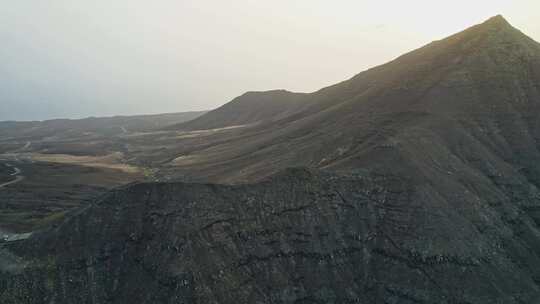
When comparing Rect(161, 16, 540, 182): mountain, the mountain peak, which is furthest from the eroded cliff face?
the mountain peak

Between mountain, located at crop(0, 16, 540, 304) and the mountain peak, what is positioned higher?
the mountain peak

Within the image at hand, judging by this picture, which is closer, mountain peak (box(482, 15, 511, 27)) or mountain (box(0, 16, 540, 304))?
mountain (box(0, 16, 540, 304))

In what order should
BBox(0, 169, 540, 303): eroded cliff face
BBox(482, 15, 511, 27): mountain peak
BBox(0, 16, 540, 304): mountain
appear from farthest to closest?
BBox(482, 15, 511, 27): mountain peak < BBox(0, 16, 540, 304): mountain < BBox(0, 169, 540, 303): eroded cliff face

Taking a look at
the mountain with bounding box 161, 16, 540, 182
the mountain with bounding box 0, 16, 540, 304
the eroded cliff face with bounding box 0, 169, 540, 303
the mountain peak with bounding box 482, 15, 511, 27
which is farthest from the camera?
the mountain peak with bounding box 482, 15, 511, 27

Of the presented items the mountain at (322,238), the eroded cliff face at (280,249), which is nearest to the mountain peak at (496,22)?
the mountain at (322,238)

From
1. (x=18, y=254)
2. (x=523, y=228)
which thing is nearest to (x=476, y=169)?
(x=523, y=228)

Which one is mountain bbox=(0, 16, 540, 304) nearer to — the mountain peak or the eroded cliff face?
the eroded cliff face

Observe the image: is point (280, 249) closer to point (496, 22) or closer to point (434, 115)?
point (434, 115)

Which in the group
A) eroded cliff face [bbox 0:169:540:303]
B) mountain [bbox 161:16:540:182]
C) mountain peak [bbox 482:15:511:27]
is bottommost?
eroded cliff face [bbox 0:169:540:303]

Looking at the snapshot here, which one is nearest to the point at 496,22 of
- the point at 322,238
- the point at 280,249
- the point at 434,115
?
the point at 434,115

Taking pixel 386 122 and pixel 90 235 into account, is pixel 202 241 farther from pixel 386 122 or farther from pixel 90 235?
pixel 386 122
